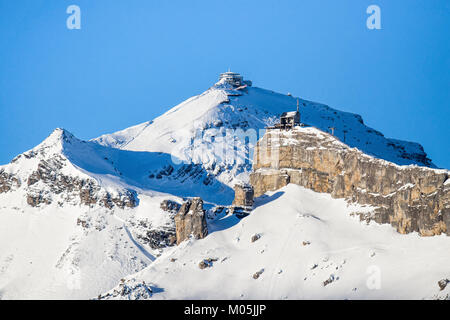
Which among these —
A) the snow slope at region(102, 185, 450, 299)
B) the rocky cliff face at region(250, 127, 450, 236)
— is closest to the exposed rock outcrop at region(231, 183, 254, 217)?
the snow slope at region(102, 185, 450, 299)

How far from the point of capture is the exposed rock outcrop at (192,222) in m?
193

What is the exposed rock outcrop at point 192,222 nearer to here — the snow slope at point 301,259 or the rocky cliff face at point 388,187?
the snow slope at point 301,259

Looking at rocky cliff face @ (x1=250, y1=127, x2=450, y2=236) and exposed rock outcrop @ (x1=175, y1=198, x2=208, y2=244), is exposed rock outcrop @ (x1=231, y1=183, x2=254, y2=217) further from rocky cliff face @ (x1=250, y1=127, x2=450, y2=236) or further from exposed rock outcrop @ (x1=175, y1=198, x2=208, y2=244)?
rocky cliff face @ (x1=250, y1=127, x2=450, y2=236)

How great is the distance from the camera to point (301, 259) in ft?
584

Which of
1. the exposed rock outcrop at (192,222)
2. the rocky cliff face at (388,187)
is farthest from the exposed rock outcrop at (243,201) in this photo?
the rocky cliff face at (388,187)

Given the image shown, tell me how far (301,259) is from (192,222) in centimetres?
2427

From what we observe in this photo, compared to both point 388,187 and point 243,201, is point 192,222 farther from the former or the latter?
point 388,187

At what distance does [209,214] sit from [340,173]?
952 inches

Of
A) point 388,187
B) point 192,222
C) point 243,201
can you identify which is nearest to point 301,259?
point 388,187

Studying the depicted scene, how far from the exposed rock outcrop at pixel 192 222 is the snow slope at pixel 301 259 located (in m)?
2.23

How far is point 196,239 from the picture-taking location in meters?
192

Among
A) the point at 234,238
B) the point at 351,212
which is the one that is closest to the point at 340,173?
the point at 351,212

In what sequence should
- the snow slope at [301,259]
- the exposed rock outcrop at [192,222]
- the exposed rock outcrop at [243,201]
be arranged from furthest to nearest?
Result: the exposed rock outcrop at [243,201]
the exposed rock outcrop at [192,222]
the snow slope at [301,259]
